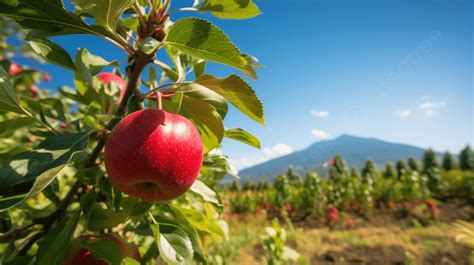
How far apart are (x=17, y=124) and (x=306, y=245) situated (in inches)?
209

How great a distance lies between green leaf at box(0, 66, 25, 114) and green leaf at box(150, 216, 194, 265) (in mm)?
458

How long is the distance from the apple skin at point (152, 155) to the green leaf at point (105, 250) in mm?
148

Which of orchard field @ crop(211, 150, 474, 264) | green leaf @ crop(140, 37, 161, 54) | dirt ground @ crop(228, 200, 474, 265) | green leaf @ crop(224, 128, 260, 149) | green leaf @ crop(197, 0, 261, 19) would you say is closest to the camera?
green leaf @ crop(140, 37, 161, 54)

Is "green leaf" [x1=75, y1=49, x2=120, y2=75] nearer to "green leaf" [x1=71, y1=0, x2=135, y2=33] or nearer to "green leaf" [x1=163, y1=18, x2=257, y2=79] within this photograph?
"green leaf" [x1=71, y1=0, x2=135, y2=33]

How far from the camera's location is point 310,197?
8.35m

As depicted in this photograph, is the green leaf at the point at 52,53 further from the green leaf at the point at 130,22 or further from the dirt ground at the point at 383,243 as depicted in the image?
the dirt ground at the point at 383,243

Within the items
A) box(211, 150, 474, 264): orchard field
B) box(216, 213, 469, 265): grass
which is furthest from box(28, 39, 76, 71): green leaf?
box(216, 213, 469, 265): grass

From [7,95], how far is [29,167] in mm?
252

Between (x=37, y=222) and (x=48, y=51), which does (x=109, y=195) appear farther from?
(x=48, y=51)

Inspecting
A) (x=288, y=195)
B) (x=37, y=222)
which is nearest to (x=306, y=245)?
(x=288, y=195)

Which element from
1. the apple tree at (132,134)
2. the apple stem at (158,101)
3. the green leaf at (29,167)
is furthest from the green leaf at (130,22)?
the green leaf at (29,167)

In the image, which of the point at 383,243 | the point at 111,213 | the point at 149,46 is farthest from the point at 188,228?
the point at 383,243

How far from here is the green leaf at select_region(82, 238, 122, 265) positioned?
650mm

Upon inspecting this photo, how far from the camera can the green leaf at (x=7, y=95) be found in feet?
2.18
